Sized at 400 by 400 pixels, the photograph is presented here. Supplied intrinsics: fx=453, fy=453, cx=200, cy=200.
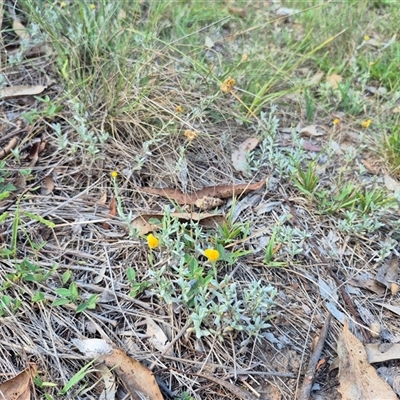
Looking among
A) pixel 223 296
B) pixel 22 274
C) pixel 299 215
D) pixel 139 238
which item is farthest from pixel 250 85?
pixel 22 274

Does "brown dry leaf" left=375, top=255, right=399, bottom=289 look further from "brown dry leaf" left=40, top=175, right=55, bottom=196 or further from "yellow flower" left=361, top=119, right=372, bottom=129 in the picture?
"brown dry leaf" left=40, top=175, right=55, bottom=196

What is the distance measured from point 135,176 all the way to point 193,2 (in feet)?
4.89

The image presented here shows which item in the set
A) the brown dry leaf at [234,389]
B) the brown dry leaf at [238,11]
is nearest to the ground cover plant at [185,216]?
the brown dry leaf at [234,389]

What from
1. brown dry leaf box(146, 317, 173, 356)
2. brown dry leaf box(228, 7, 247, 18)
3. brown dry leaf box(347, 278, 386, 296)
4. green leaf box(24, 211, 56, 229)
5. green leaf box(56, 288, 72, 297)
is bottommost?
brown dry leaf box(146, 317, 173, 356)

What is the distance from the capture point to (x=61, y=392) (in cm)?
→ 120

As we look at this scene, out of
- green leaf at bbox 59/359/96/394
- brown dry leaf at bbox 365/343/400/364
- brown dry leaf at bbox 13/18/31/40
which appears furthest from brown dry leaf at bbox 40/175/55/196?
brown dry leaf at bbox 365/343/400/364

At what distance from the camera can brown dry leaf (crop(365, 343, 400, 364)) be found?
1392 mm

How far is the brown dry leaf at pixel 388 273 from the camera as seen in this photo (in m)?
1.61

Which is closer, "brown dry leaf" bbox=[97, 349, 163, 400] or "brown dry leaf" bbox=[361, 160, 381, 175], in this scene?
"brown dry leaf" bbox=[97, 349, 163, 400]

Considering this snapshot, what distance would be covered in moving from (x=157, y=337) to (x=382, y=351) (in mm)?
700

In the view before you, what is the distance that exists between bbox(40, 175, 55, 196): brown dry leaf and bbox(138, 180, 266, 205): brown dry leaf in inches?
13.3

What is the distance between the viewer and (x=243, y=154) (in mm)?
1939

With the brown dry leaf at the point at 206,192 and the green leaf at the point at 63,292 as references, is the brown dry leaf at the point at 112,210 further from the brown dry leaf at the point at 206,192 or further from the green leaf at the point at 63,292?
the green leaf at the point at 63,292

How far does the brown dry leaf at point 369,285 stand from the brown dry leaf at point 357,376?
0.81 feet
